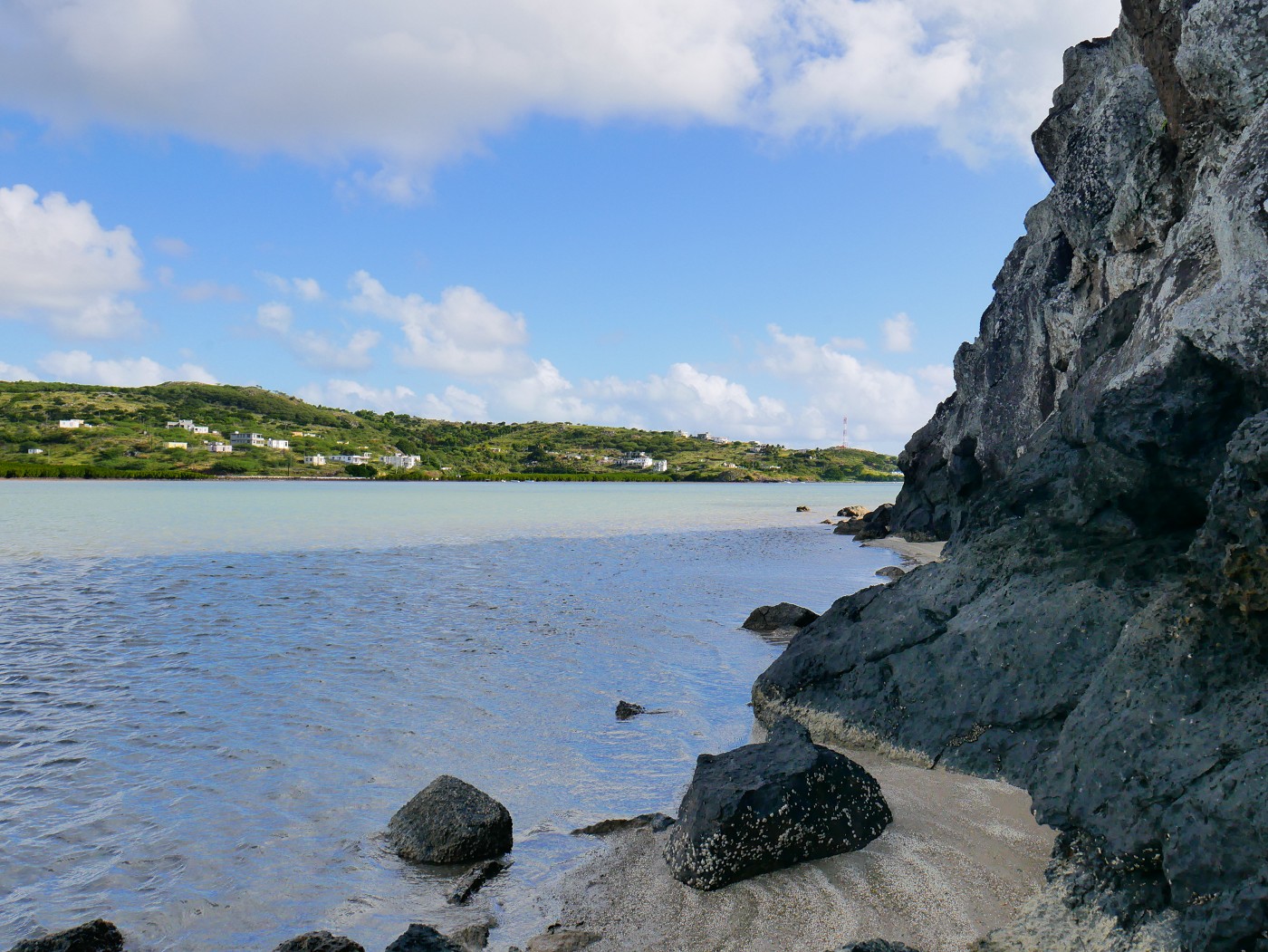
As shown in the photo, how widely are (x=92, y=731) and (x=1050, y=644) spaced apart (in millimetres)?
13720

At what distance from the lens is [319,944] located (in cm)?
643

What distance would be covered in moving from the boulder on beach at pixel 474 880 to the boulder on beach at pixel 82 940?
2786 mm

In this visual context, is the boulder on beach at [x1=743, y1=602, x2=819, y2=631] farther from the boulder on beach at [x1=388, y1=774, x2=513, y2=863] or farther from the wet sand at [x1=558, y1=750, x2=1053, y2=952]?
the boulder on beach at [x1=388, y1=774, x2=513, y2=863]

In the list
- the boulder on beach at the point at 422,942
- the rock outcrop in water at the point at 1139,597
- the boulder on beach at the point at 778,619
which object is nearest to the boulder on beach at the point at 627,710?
the rock outcrop in water at the point at 1139,597

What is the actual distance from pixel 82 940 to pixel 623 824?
5086 millimetres

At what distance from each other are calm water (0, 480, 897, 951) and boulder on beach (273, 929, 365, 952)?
24.1 inches

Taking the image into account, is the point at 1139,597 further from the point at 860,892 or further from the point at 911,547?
the point at 911,547

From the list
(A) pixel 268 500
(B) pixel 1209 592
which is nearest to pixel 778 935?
(B) pixel 1209 592

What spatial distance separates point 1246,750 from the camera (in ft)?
16.5

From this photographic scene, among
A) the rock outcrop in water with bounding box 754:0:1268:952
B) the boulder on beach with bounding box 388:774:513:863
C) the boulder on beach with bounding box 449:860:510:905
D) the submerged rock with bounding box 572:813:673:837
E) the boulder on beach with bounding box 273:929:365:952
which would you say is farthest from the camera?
the submerged rock with bounding box 572:813:673:837

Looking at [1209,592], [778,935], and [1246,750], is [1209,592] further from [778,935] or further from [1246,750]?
[778,935]

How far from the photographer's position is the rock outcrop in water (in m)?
5.22

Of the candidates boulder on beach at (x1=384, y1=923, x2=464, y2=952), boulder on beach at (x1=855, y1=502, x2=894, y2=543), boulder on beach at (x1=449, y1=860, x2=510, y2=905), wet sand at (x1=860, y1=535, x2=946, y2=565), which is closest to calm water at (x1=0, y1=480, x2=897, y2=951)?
boulder on beach at (x1=449, y1=860, x2=510, y2=905)

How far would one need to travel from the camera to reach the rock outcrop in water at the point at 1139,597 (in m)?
5.22
